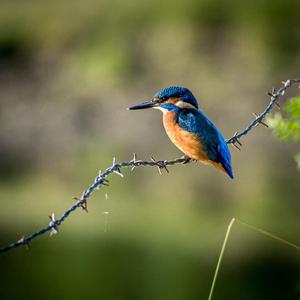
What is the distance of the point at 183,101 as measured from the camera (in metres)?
5.31

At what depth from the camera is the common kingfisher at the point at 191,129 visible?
16.6 feet

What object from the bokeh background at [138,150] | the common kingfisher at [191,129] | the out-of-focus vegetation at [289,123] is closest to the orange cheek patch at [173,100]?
the common kingfisher at [191,129]

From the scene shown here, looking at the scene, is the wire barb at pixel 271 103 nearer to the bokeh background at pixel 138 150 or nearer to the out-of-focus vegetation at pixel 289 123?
the out-of-focus vegetation at pixel 289 123

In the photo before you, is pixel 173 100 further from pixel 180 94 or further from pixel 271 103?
pixel 271 103

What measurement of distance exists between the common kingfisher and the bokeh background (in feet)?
19.3

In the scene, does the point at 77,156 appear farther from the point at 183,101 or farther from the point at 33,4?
the point at 183,101

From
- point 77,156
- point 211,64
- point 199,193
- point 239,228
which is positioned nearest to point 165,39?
point 211,64

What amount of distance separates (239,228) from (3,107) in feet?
35.9

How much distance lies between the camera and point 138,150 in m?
21.5

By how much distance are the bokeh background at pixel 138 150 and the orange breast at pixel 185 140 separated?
19.2 feet

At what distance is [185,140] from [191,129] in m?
0.08

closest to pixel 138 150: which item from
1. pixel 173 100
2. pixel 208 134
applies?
pixel 173 100

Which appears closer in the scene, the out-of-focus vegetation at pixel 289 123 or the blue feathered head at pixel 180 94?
the out-of-focus vegetation at pixel 289 123

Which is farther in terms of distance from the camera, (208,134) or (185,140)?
(185,140)
